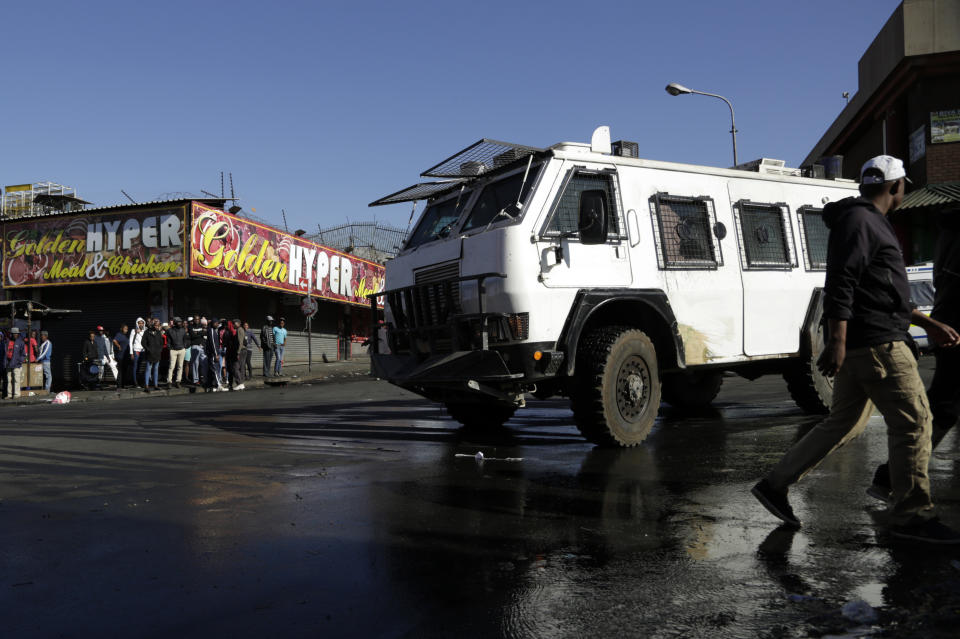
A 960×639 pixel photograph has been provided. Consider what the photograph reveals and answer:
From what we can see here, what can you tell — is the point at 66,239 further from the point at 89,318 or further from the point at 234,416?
the point at 234,416

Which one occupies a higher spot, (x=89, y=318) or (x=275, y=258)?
(x=275, y=258)

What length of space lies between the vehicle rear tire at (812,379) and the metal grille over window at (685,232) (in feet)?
5.43

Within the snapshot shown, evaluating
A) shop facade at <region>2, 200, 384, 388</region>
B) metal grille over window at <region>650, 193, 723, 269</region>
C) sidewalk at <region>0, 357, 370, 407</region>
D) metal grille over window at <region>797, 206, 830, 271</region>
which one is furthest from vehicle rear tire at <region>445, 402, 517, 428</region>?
shop facade at <region>2, 200, 384, 388</region>

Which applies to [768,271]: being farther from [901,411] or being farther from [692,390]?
[901,411]

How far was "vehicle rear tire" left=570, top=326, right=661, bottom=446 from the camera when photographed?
6777mm

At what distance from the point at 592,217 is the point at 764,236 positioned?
2.83 metres

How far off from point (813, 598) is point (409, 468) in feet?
12.4

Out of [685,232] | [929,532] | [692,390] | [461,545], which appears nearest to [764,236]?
[685,232]

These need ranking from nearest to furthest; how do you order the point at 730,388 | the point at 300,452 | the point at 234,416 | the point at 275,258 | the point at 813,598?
the point at 813,598
the point at 300,452
the point at 234,416
the point at 730,388
the point at 275,258

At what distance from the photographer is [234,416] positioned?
1181 centimetres

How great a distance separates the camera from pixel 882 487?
449 centimetres

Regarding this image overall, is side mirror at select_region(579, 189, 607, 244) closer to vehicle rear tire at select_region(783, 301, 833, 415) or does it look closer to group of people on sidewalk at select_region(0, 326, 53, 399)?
vehicle rear tire at select_region(783, 301, 833, 415)

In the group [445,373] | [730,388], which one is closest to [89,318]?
[730,388]

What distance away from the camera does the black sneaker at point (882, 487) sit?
441 centimetres
